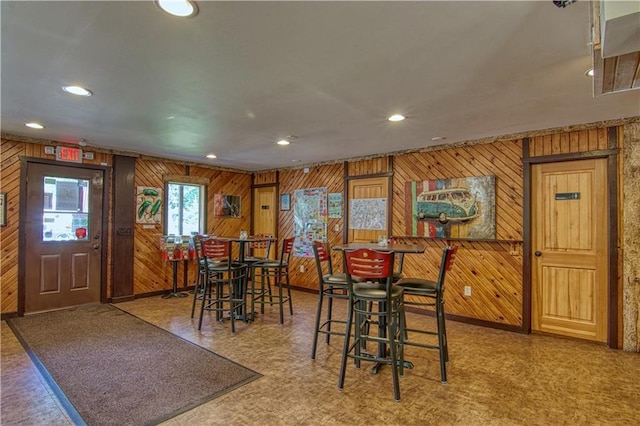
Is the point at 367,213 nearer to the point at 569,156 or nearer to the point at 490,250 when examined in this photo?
the point at 490,250

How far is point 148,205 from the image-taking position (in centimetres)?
591

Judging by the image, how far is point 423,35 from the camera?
1.96m


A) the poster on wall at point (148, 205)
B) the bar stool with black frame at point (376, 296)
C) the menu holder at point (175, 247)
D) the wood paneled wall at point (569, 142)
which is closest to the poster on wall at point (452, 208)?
the wood paneled wall at point (569, 142)

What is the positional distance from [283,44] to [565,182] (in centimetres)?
377

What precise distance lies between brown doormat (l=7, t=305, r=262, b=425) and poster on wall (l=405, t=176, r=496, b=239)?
320cm

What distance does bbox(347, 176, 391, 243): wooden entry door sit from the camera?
5.49 meters

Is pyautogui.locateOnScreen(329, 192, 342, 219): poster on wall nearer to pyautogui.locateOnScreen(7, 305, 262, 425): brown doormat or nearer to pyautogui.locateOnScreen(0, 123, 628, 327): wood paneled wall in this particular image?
pyautogui.locateOnScreen(0, 123, 628, 327): wood paneled wall

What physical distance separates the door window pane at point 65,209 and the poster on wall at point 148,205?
2.48ft

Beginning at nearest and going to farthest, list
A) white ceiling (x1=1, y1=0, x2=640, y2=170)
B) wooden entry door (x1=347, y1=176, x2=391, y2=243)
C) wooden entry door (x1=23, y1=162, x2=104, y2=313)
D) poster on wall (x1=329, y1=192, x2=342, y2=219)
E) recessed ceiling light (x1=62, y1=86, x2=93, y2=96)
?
1. white ceiling (x1=1, y1=0, x2=640, y2=170)
2. recessed ceiling light (x1=62, y1=86, x2=93, y2=96)
3. wooden entry door (x1=23, y1=162, x2=104, y2=313)
4. wooden entry door (x1=347, y1=176, x2=391, y2=243)
5. poster on wall (x1=329, y1=192, x2=342, y2=219)

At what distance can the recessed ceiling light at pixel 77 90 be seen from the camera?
2.77 meters

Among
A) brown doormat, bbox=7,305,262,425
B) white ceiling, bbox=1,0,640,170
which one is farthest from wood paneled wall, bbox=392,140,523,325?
brown doormat, bbox=7,305,262,425

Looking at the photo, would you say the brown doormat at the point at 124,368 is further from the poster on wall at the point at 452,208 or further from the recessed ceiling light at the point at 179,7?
the poster on wall at the point at 452,208

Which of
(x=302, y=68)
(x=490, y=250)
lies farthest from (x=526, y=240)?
(x=302, y=68)

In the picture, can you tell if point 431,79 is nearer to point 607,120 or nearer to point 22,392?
point 607,120
